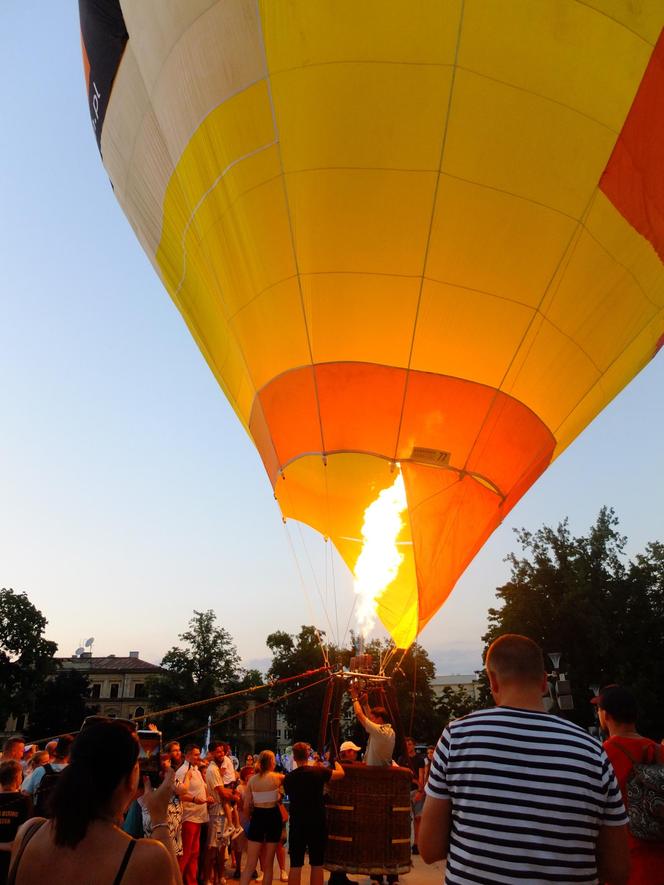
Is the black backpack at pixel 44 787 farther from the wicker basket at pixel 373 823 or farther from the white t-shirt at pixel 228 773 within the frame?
the white t-shirt at pixel 228 773

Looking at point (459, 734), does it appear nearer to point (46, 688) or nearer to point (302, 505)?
point (302, 505)

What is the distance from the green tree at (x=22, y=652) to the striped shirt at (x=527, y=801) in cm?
4174

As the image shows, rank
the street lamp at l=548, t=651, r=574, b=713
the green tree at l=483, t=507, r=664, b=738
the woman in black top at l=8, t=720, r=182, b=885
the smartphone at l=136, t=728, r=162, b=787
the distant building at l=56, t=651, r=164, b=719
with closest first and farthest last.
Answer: the woman in black top at l=8, t=720, r=182, b=885 < the smartphone at l=136, t=728, r=162, b=787 < the street lamp at l=548, t=651, r=574, b=713 < the green tree at l=483, t=507, r=664, b=738 < the distant building at l=56, t=651, r=164, b=719

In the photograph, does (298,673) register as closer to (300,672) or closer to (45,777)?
(300,672)

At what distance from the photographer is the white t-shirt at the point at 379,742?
4809 millimetres

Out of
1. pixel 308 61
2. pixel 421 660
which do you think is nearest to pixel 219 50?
pixel 308 61

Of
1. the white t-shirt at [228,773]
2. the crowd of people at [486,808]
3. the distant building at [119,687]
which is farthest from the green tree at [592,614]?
the distant building at [119,687]

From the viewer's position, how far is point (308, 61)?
5074 millimetres

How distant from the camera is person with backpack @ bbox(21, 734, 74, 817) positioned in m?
4.10

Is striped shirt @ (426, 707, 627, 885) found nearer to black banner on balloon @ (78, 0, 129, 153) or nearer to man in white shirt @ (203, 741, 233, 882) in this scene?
man in white shirt @ (203, 741, 233, 882)

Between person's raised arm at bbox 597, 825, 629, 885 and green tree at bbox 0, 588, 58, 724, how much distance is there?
4183 cm

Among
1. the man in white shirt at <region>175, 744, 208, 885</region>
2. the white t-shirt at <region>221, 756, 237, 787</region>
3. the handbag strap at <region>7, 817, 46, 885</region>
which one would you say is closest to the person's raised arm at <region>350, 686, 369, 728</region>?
the man in white shirt at <region>175, 744, 208, 885</region>

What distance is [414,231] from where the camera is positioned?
17.5 feet

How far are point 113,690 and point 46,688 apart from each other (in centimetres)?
1379
